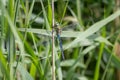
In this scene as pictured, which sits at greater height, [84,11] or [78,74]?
[84,11]

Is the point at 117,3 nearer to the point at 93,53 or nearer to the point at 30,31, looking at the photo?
the point at 93,53

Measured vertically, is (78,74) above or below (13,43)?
below

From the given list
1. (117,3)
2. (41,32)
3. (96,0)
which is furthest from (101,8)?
(41,32)

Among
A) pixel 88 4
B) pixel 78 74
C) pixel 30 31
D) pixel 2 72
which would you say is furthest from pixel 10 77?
pixel 88 4

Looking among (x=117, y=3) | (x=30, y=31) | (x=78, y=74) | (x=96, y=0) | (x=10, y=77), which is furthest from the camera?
(x=96, y=0)

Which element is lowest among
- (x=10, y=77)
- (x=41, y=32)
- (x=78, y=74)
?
(x=78, y=74)

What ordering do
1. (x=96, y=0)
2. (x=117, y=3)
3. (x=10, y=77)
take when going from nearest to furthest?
1. (x=10, y=77)
2. (x=117, y=3)
3. (x=96, y=0)

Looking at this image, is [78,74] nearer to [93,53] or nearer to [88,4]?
[93,53]

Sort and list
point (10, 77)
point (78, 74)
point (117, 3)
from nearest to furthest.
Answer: point (10, 77)
point (78, 74)
point (117, 3)

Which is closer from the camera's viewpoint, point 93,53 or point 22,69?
point 22,69
